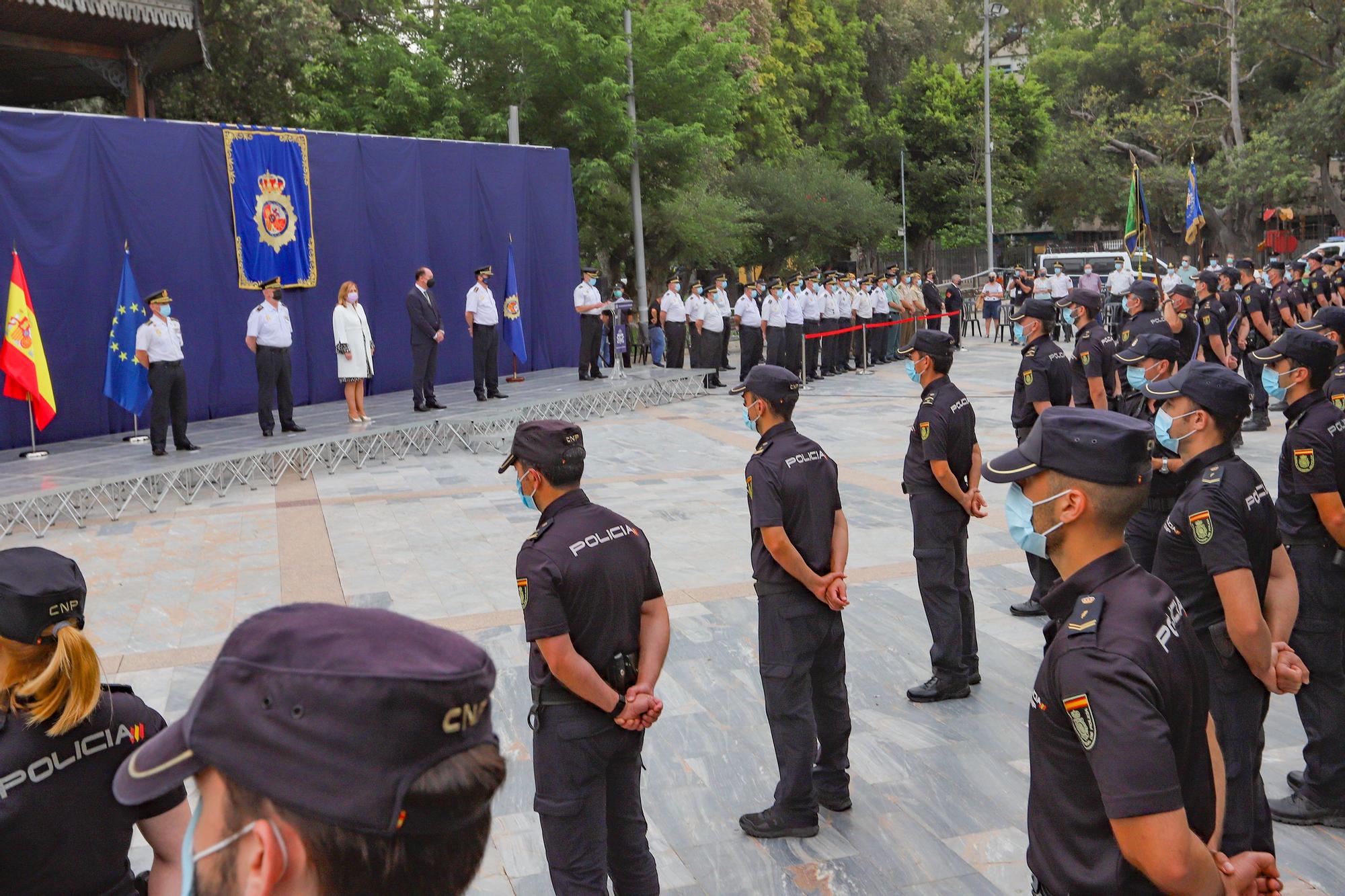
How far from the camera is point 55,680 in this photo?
107 inches

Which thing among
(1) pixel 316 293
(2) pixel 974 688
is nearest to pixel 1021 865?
(2) pixel 974 688

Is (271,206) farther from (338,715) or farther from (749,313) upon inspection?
(338,715)

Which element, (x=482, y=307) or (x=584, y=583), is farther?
(x=482, y=307)

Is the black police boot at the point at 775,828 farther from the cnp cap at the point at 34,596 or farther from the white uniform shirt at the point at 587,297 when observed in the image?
the white uniform shirt at the point at 587,297

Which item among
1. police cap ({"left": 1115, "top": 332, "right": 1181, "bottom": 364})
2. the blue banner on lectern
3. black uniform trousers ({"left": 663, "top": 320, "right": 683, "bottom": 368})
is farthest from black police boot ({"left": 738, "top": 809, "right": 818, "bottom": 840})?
black uniform trousers ({"left": 663, "top": 320, "right": 683, "bottom": 368})

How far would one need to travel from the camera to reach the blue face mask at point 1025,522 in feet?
9.80

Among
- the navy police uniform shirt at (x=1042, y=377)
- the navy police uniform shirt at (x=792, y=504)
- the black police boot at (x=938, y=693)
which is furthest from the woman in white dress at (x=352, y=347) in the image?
the navy police uniform shirt at (x=792, y=504)

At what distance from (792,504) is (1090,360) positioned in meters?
5.38

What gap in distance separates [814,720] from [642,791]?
0.92 m

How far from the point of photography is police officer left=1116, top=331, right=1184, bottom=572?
6.00m

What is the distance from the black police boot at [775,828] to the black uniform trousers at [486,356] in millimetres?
12403

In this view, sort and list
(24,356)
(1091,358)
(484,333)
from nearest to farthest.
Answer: (1091,358) < (24,356) < (484,333)

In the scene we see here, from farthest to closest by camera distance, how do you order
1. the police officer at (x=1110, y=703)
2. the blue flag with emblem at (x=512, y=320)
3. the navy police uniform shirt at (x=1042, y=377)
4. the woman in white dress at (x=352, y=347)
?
the blue flag with emblem at (x=512, y=320) → the woman in white dress at (x=352, y=347) → the navy police uniform shirt at (x=1042, y=377) → the police officer at (x=1110, y=703)

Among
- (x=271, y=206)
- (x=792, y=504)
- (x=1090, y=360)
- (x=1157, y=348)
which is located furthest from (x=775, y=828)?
(x=271, y=206)
